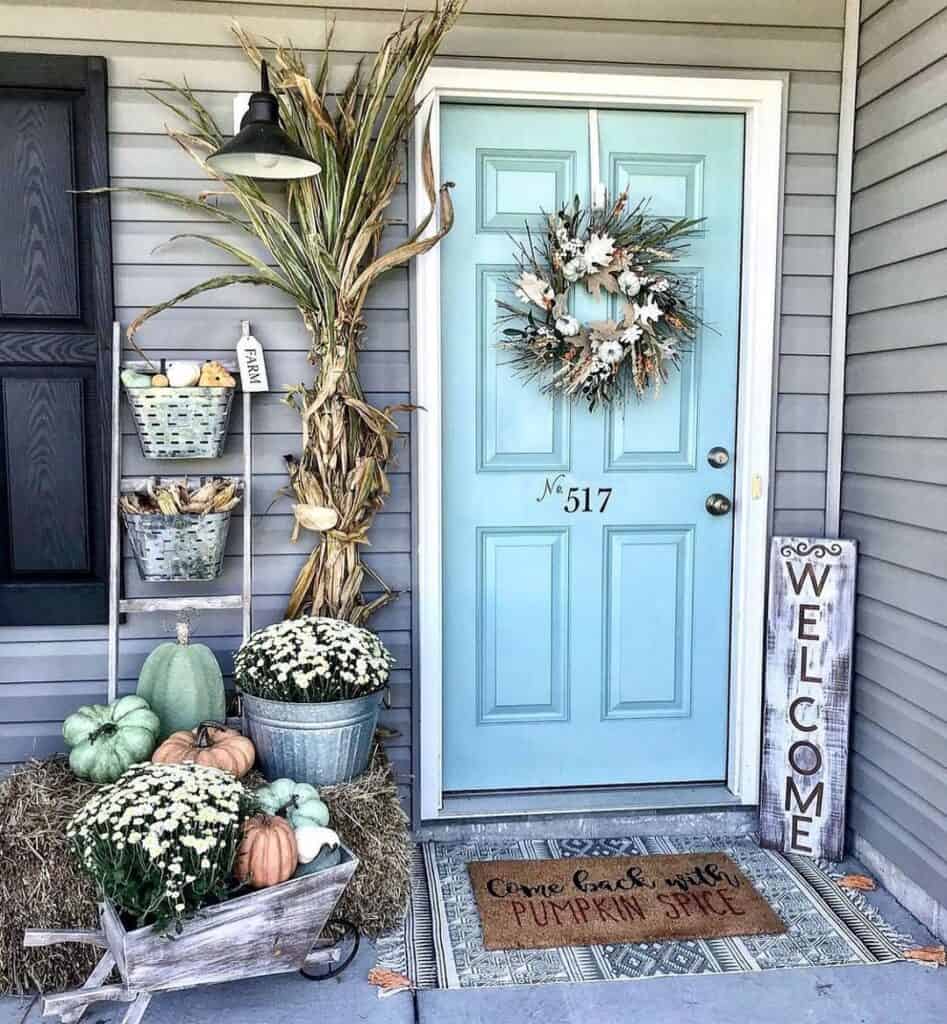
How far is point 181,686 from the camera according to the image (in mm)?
2525

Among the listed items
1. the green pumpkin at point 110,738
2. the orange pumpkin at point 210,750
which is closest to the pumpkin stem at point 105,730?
the green pumpkin at point 110,738

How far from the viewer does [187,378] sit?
252 cm

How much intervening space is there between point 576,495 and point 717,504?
0.44m

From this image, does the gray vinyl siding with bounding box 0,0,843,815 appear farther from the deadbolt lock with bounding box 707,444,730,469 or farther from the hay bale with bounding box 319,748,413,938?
the hay bale with bounding box 319,748,413,938

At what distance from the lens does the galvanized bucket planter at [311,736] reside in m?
2.37

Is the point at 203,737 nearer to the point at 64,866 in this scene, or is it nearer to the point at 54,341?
the point at 64,866

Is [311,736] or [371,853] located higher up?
[311,736]

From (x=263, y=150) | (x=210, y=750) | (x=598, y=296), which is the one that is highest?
(x=263, y=150)

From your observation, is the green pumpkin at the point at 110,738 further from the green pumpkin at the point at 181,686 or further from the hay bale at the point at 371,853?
the hay bale at the point at 371,853

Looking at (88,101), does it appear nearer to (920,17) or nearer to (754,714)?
(920,17)

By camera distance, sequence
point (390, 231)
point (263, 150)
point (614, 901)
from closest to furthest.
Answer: point (263, 150) → point (614, 901) → point (390, 231)

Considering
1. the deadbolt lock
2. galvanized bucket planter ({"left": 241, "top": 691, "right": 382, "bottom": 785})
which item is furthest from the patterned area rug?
the deadbolt lock

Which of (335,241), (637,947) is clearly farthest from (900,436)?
(335,241)

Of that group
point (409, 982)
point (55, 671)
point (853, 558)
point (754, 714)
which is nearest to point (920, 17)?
point (853, 558)
